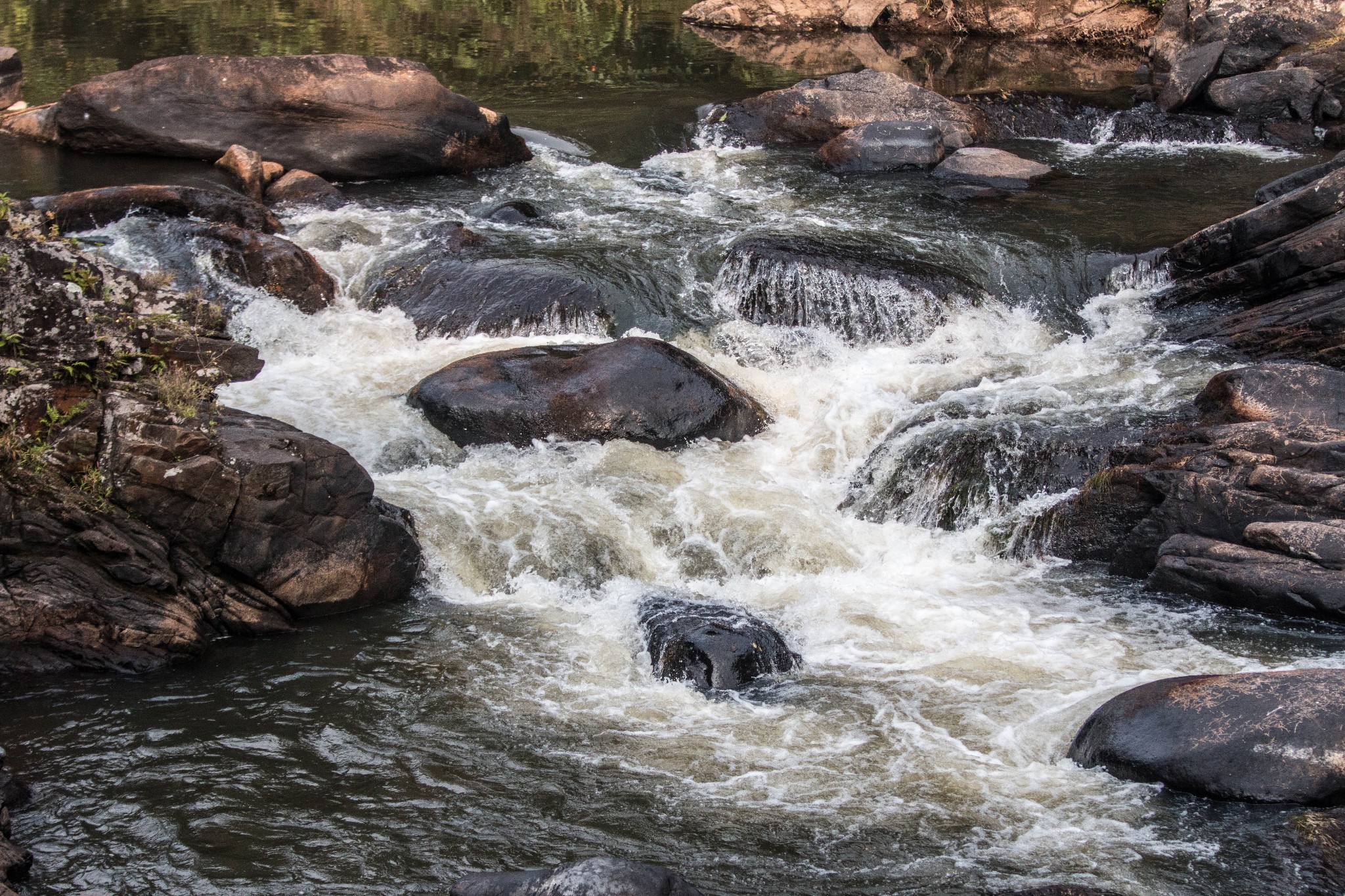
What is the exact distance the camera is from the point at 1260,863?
5.04 metres

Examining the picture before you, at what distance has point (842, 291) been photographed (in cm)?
1190

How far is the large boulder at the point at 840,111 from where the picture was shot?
17.4 m

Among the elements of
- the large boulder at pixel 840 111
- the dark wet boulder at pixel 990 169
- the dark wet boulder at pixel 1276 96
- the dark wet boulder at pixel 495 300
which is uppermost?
the dark wet boulder at pixel 1276 96

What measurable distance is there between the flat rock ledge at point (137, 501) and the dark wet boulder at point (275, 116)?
753 cm

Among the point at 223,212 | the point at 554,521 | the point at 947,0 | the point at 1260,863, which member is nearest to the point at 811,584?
the point at 554,521

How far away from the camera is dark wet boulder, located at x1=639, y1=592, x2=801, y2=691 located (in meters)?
6.93

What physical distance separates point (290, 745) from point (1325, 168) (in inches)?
464

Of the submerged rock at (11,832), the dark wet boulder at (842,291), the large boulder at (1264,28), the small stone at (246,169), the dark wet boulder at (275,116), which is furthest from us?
the large boulder at (1264,28)

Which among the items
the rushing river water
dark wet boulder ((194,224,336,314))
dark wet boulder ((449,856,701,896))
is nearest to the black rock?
the rushing river water

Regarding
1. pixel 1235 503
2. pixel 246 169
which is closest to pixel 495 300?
pixel 246 169

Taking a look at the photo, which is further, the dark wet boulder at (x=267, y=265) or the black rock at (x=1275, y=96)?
the black rock at (x=1275, y=96)

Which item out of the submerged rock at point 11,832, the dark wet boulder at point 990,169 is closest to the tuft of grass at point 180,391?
the submerged rock at point 11,832

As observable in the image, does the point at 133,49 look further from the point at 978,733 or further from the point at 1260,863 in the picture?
the point at 1260,863

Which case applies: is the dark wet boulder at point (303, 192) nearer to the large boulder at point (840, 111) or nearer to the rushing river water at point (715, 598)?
the rushing river water at point (715, 598)
